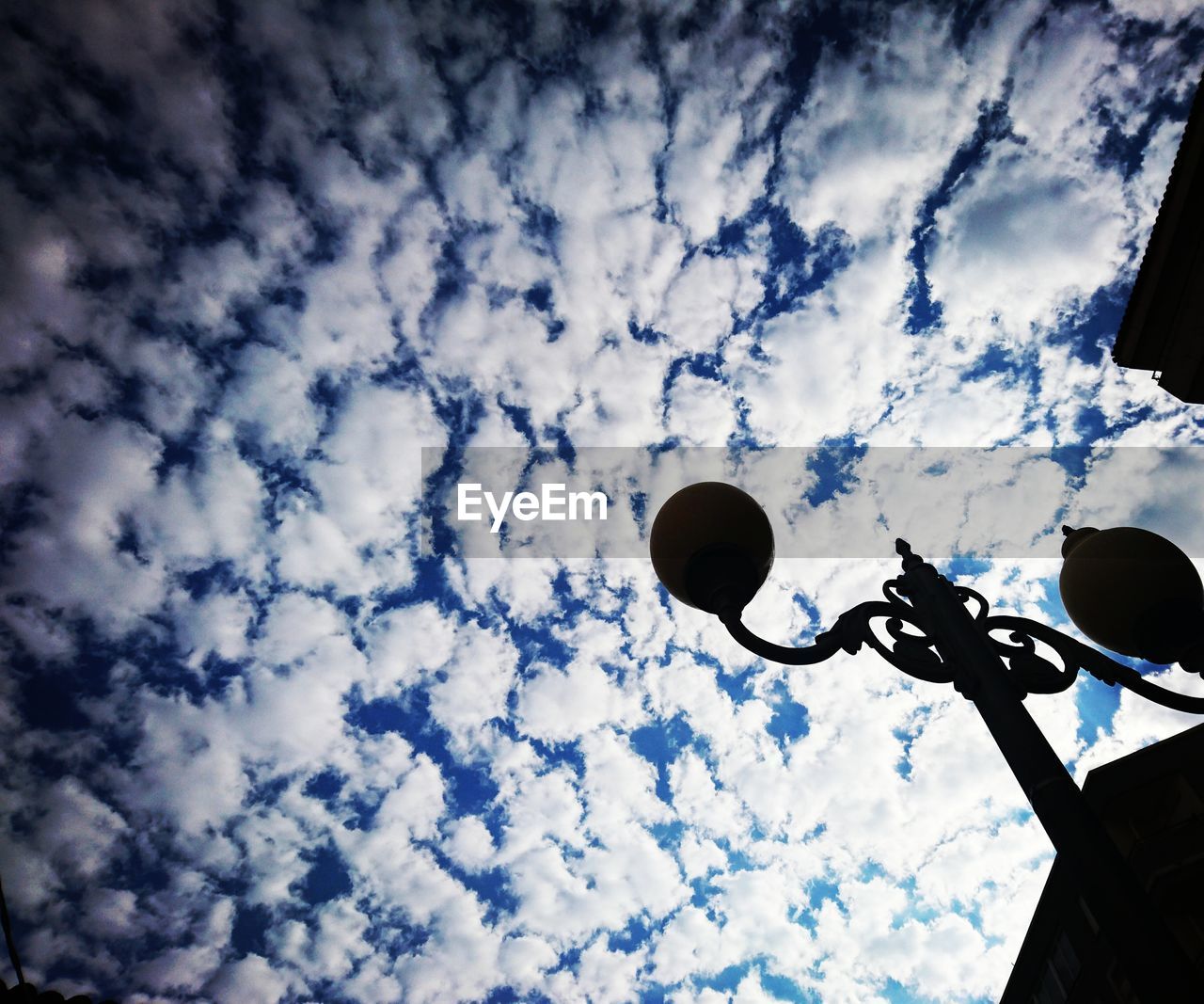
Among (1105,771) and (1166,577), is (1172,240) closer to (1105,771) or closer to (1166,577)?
(1166,577)

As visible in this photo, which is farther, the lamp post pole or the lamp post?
the lamp post

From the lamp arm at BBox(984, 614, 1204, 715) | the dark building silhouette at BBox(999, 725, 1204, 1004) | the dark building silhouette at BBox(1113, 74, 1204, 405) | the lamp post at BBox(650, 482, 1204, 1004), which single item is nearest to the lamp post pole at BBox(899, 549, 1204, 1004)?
the lamp post at BBox(650, 482, 1204, 1004)

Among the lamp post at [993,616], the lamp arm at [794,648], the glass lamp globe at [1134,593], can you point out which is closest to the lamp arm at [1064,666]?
the lamp post at [993,616]

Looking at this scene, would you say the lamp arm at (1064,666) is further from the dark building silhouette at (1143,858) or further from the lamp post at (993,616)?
the dark building silhouette at (1143,858)

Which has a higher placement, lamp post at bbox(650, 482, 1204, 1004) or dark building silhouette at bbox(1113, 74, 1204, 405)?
dark building silhouette at bbox(1113, 74, 1204, 405)

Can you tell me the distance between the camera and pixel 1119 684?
2.65 m

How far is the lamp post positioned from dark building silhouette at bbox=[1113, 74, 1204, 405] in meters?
5.59

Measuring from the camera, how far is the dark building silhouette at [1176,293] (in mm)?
6500

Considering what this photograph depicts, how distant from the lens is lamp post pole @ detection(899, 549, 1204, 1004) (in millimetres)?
1572

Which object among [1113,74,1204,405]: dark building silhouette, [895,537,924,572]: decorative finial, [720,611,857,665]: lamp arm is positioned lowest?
[720,611,857,665]: lamp arm

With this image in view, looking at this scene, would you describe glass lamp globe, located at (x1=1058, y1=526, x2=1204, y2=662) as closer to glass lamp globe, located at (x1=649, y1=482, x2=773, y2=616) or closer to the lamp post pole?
the lamp post pole

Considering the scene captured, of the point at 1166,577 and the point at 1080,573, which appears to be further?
the point at 1080,573

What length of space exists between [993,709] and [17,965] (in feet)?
14.8

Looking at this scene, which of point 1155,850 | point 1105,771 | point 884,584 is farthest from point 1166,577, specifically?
point 1105,771
